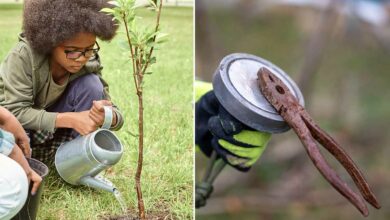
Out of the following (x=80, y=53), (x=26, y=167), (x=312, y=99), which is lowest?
(x=312, y=99)

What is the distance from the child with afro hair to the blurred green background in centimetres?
27

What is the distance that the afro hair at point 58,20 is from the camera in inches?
53.0

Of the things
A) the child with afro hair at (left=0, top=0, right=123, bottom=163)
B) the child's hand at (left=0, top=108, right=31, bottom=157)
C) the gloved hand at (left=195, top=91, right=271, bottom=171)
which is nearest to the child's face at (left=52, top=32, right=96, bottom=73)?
the child with afro hair at (left=0, top=0, right=123, bottom=163)

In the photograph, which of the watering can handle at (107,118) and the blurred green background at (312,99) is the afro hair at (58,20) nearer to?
the watering can handle at (107,118)

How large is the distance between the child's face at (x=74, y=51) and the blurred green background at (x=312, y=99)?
11.1 inches

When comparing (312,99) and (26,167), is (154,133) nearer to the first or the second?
(26,167)

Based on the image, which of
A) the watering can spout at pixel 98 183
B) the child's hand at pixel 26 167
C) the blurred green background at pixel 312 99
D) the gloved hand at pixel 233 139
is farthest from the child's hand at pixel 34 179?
the blurred green background at pixel 312 99

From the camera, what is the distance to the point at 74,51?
1375 millimetres

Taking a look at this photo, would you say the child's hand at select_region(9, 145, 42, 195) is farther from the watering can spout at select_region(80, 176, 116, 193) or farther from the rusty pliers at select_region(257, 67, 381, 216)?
the rusty pliers at select_region(257, 67, 381, 216)

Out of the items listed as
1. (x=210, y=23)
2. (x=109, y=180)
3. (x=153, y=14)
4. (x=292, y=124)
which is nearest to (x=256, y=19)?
(x=210, y=23)

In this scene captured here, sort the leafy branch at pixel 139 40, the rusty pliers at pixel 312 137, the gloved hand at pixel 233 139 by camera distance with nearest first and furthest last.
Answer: the rusty pliers at pixel 312 137 < the gloved hand at pixel 233 139 < the leafy branch at pixel 139 40

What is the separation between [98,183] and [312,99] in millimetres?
453

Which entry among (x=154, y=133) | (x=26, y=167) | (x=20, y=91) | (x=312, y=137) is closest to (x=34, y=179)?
(x=26, y=167)

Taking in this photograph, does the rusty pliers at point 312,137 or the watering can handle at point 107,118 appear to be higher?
the rusty pliers at point 312,137
